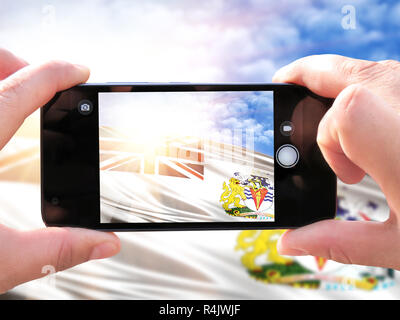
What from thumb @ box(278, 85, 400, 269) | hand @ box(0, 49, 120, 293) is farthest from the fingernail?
thumb @ box(278, 85, 400, 269)

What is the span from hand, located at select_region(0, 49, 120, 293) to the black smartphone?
0.09 feet

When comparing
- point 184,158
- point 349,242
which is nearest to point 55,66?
point 184,158

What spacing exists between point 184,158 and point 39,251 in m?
0.35

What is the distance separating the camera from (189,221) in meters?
0.72

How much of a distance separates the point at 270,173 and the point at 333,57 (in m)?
0.30

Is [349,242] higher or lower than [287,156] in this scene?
lower

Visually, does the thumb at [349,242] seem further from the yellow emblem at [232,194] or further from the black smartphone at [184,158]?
the yellow emblem at [232,194]

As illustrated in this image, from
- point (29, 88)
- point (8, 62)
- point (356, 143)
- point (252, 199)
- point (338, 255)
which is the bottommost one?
point (338, 255)

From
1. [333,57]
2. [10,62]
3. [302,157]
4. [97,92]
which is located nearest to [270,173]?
[302,157]

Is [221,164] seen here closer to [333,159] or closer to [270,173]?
[270,173]

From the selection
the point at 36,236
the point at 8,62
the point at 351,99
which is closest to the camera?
the point at 351,99

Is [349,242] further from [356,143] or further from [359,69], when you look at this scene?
[359,69]

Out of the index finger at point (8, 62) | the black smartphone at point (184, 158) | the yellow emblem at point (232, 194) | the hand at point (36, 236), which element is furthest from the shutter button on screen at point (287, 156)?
the index finger at point (8, 62)

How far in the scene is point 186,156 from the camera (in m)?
0.74
